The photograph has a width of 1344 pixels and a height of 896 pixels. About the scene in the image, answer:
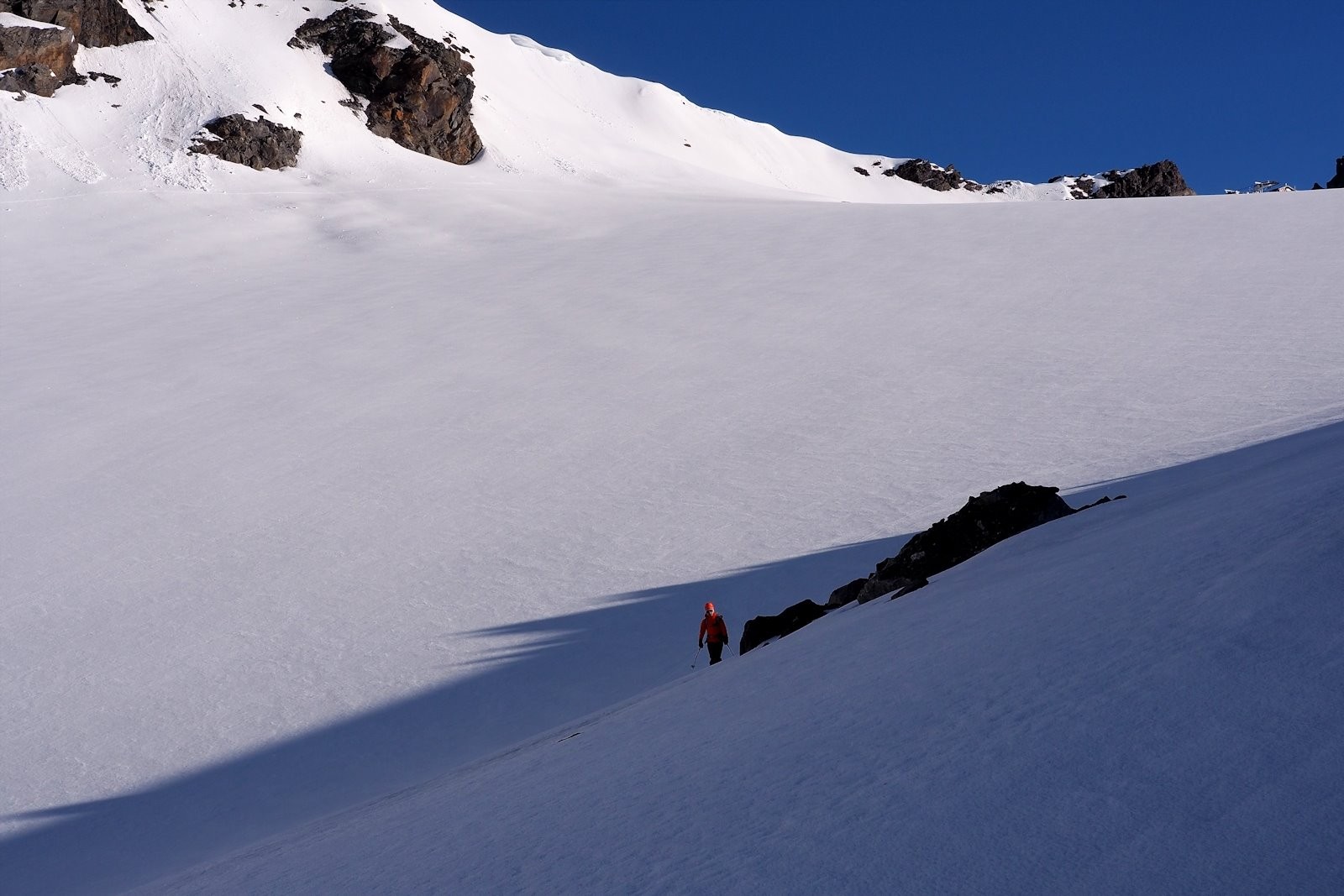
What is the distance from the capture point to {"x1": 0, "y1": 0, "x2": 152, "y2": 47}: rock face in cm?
4309

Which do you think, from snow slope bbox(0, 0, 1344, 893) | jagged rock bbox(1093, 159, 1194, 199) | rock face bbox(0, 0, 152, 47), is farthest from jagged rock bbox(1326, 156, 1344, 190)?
rock face bbox(0, 0, 152, 47)

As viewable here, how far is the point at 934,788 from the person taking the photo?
328 cm

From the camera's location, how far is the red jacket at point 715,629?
8.96m

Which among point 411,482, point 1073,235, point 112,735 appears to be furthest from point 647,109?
point 112,735

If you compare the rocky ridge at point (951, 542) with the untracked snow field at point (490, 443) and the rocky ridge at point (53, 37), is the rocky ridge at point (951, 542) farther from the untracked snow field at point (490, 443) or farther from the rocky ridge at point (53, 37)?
the rocky ridge at point (53, 37)

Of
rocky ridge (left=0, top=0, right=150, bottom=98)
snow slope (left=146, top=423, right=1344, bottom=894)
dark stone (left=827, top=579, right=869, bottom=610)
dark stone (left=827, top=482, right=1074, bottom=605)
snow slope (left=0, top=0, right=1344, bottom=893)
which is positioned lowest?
snow slope (left=146, top=423, right=1344, bottom=894)

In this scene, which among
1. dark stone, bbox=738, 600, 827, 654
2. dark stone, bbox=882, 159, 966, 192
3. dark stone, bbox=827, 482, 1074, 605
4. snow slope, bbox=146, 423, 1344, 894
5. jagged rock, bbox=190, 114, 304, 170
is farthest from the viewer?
dark stone, bbox=882, 159, 966, 192

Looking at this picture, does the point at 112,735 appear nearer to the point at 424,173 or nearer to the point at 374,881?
the point at 374,881

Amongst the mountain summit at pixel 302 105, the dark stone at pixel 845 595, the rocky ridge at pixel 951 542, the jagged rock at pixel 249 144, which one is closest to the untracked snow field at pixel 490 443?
the rocky ridge at pixel 951 542

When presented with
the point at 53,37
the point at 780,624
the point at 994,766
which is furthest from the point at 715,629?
the point at 53,37

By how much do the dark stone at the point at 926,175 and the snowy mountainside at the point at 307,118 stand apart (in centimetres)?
1681

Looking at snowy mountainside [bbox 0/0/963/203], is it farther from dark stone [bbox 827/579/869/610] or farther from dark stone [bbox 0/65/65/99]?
dark stone [bbox 827/579/869/610]

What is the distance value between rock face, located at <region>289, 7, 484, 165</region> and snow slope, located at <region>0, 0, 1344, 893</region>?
37.2 feet

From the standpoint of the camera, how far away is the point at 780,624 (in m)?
8.80
